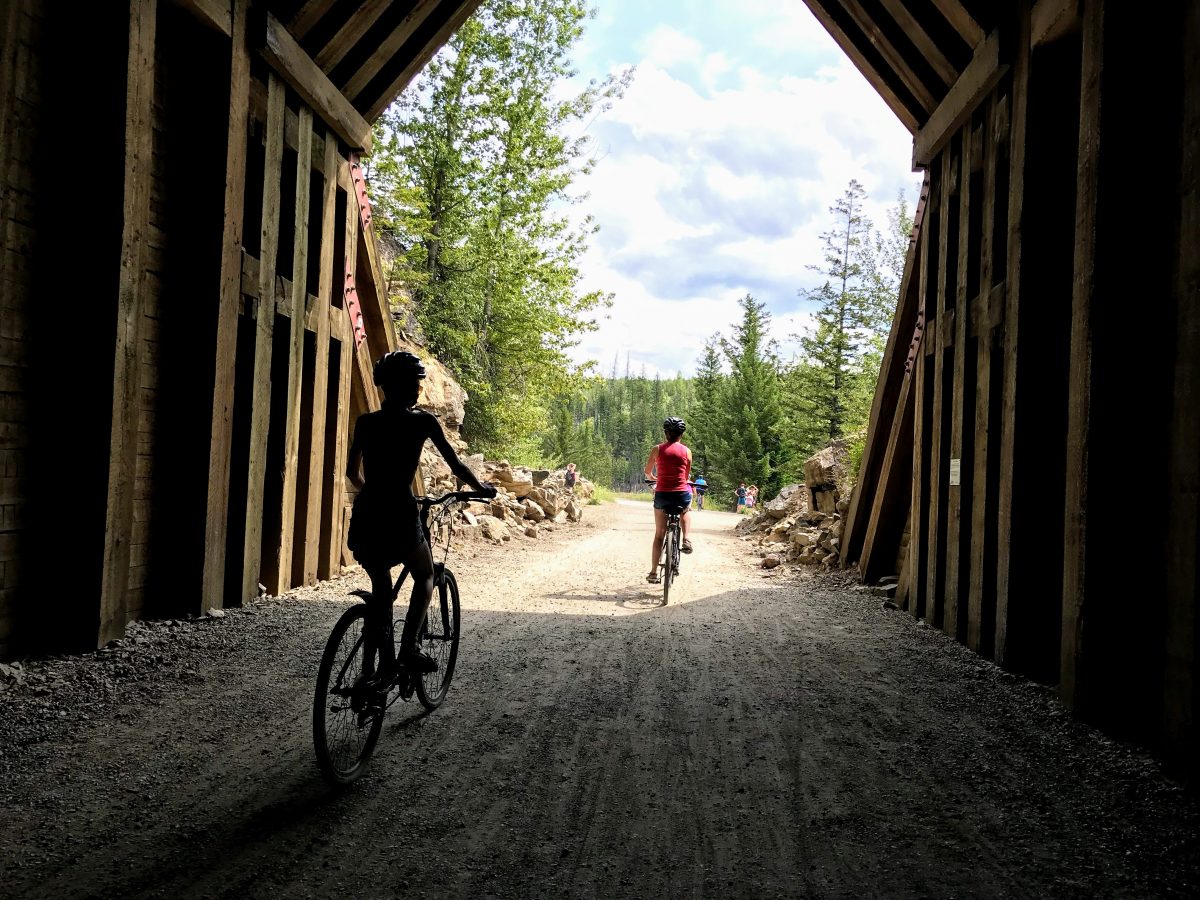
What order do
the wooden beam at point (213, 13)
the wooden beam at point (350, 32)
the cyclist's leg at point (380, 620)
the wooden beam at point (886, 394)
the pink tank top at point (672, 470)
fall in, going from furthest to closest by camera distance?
the wooden beam at point (886, 394) → the pink tank top at point (672, 470) → the wooden beam at point (350, 32) → the wooden beam at point (213, 13) → the cyclist's leg at point (380, 620)

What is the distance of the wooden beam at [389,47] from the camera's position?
8094 mm

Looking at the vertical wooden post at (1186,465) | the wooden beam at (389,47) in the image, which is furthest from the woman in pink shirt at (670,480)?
the vertical wooden post at (1186,465)

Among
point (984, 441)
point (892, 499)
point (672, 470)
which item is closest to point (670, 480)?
point (672, 470)

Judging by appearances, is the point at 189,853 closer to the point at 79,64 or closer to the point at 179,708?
the point at 179,708

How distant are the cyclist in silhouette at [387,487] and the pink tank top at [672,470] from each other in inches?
204

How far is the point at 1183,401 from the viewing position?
3.63 metres

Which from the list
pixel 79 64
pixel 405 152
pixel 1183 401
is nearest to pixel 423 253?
pixel 405 152

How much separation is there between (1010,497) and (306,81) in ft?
23.4

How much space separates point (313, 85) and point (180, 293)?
276cm

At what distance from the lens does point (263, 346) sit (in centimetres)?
678

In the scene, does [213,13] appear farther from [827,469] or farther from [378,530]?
[827,469]

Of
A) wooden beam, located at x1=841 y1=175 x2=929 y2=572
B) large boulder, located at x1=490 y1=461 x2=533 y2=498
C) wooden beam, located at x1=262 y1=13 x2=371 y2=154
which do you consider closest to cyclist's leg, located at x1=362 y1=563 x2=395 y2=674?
wooden beam, located at x1=262 y1=13 x2=371 y2=154

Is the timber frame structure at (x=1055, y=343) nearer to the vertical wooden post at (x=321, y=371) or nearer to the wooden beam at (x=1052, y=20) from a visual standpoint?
the wooden beam at (x=1052, y=20)

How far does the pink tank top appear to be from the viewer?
8.65m
